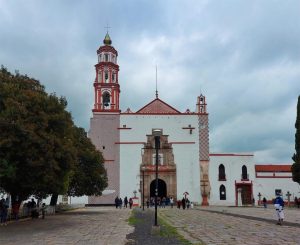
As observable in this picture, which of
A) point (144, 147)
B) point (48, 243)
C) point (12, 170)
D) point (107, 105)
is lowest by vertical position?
point (48, 243)

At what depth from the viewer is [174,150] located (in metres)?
52.9

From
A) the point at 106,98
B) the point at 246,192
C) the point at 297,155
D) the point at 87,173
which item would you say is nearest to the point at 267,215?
the point at 87,173

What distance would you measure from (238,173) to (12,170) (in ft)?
131

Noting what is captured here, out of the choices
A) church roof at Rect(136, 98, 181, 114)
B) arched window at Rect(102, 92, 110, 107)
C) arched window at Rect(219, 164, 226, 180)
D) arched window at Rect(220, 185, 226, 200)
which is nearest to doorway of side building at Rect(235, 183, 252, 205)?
arched window at Rect(220, 185, 226, 200)

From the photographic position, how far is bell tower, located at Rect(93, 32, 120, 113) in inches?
2069

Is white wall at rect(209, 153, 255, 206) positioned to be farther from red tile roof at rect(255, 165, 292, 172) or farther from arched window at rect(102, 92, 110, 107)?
arched window at rect(102, 92, 110, 107)

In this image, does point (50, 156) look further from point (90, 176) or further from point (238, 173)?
point (238, 173)

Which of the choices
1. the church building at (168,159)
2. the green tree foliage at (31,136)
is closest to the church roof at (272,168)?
the church building at (168,159)

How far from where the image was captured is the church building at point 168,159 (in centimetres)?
Result: 5181

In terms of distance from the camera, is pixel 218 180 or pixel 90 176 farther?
pixel 218 180

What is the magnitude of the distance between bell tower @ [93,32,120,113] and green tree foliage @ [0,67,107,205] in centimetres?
3212

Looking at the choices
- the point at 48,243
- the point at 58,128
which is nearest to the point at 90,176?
the point at 58,128

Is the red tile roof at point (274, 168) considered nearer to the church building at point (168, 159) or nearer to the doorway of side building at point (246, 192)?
the church building at point (168, 159)

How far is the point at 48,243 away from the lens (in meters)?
12.2
